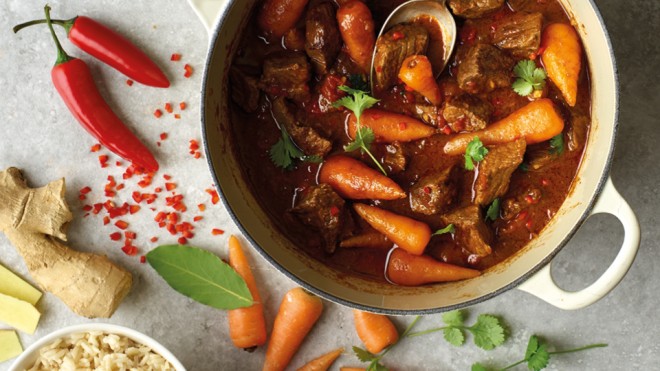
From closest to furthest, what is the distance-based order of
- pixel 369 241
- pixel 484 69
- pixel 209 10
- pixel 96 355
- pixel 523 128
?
pixel 209 10, pixel 484 69, pixel 523 128, pixel 369 241, pixel 96 355

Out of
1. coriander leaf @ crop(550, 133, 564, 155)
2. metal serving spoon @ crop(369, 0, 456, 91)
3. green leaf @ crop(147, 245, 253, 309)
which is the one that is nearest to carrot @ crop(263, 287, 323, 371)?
green leaf @ crop(147, 245, 253, 309)

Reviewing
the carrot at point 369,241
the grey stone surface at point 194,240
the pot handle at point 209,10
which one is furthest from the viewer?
the grey stone surface at point 194,240

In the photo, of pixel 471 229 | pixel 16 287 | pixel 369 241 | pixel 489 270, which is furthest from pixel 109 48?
pixel 489 270

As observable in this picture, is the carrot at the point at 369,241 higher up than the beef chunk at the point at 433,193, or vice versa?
the beef chunk at the point at 433,193

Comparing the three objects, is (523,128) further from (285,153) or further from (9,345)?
(9,345)

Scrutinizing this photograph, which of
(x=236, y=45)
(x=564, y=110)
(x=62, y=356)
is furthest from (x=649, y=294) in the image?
(x=62, y=356)

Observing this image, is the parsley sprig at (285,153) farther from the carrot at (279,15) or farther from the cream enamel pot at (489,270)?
the carrot at (279,15)

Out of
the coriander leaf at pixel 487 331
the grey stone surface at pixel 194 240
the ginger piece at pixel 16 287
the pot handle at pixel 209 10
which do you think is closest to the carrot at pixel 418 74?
the pot handle at pixel 209 10

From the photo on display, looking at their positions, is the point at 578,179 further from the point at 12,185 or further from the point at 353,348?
the point at 12,185
